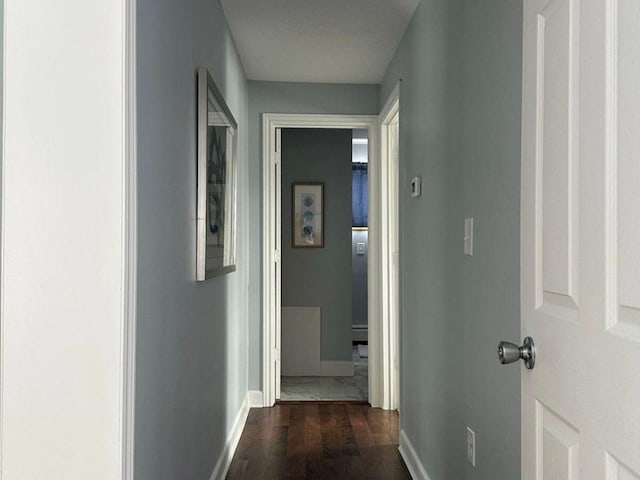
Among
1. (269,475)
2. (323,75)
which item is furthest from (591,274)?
(323,75)

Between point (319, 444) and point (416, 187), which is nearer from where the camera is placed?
point (416, 187)

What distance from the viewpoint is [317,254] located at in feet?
16.4

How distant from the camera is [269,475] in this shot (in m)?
2.76

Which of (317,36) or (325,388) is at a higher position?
(317,36)

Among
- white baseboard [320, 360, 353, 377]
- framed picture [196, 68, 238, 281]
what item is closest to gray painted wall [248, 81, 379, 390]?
framed picture [196, 68, 238, 281]

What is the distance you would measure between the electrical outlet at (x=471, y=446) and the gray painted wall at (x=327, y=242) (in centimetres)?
306

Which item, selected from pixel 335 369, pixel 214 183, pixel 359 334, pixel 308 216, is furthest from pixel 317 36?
pixel 359 334

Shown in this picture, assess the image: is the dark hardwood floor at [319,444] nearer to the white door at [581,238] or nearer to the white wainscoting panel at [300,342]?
the white wainscoting panel at [300,342]

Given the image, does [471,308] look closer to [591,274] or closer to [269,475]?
[591,274]

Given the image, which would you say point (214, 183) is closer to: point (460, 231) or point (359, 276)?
point (460, 231)

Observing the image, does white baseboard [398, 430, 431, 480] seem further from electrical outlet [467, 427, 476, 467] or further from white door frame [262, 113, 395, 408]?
white door frame [262, 113, 395, 408]

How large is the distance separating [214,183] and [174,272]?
737mm

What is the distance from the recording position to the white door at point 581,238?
2.49 ft

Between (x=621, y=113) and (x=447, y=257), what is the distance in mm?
Result: 1435
